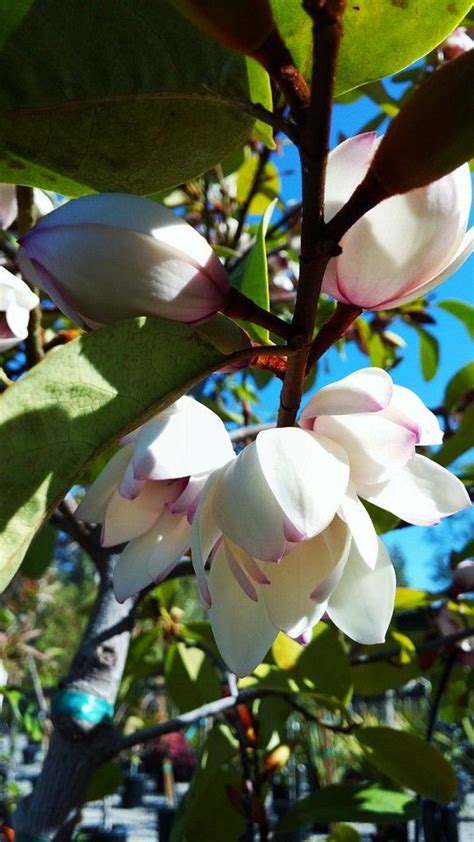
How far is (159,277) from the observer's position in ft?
1.17

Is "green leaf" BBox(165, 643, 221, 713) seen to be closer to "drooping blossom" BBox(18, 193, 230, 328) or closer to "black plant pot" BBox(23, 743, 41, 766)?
"drooping blossom" BBox(18, 193, 230, 328)

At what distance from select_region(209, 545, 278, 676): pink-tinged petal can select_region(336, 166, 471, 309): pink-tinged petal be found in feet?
0.54

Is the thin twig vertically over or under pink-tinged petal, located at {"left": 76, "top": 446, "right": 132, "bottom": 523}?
over

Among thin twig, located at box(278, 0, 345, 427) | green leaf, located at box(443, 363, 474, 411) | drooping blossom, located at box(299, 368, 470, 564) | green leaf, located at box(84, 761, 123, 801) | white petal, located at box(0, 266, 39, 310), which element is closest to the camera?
thin twig, located at box(278, 0, 345, 427)

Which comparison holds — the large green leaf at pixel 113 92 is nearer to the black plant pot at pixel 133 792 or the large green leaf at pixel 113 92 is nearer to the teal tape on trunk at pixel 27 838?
the teal tape on trunk at pixel 27 838

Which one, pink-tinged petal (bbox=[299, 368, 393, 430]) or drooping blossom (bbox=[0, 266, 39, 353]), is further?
drooping blossom (bbox=[0, 266, 39, 353])

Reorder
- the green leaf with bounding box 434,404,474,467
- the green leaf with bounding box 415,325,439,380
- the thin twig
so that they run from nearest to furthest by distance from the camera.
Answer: the thin twig
the green leaf with bounding box 434,404,474,467
the green leaf with bounding box 415,325,439,380

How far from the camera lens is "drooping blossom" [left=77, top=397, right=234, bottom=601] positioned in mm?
428

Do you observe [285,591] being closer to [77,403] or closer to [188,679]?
[77,403]

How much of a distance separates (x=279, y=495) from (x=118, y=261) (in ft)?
0.42

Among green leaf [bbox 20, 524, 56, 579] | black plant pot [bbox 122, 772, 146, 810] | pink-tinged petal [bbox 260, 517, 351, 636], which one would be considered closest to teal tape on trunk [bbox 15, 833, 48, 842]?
green leaf [bbox 20, 524, 56, 579]

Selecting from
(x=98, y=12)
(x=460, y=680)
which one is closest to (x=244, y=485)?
(x=98, y=12)

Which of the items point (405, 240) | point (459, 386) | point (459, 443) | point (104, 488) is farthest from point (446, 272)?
point (459, 386)

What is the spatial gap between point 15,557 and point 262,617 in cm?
16
